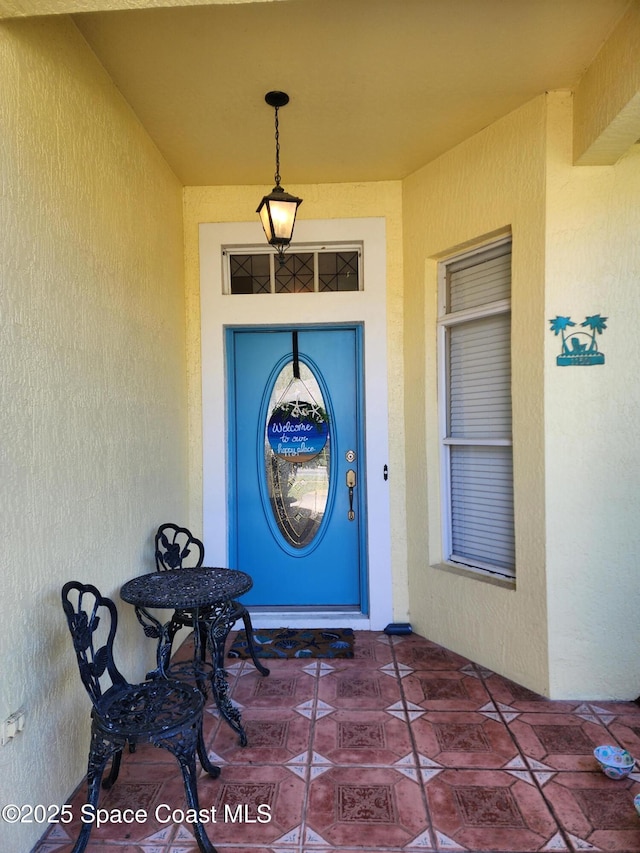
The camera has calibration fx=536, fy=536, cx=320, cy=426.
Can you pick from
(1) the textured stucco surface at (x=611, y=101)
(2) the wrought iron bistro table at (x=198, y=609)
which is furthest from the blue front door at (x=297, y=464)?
(1) the textured stucco surface at (x=611, y=101)

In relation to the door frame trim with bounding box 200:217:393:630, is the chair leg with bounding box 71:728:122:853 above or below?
below

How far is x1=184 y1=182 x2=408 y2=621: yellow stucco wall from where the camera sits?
11.8ft

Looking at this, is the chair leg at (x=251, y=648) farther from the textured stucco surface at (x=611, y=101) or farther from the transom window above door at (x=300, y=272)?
the textured stucco surface at (x=611, y=101)

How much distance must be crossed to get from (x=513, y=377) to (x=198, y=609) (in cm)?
197

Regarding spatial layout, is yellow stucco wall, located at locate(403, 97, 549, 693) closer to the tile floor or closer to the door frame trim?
the door frame trim

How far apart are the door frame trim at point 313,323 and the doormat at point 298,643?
8cm

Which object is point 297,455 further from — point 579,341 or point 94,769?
point 94,769

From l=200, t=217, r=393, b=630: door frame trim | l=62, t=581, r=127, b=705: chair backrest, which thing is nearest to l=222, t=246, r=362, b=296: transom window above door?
l=200, t=217, r=393, b=630: door frame trim

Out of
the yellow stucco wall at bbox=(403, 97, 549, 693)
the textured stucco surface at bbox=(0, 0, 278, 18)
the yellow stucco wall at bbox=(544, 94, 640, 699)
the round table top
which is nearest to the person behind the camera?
the textured stucco surface at bbox=(0, 0, 278, 18)

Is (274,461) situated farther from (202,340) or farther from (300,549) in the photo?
(202,340)

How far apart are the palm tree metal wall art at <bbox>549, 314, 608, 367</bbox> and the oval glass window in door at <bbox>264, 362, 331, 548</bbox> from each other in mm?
1625

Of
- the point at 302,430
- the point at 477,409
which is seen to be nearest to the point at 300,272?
the point at 302,430

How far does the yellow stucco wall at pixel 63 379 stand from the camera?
177 centimetres

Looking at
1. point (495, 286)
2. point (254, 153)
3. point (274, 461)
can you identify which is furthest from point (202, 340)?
point (495, 286)
